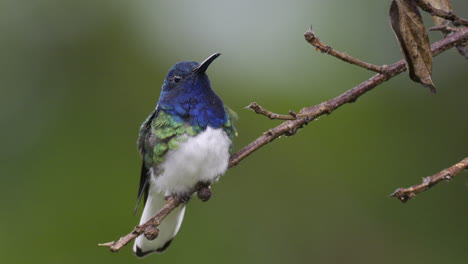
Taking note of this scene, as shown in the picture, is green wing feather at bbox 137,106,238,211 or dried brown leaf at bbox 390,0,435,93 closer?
dried brown leaf at bbox 390,0,435,93

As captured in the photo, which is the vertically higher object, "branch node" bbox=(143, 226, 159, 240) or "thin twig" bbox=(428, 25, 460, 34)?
"thin twig" bbox=(428, 25, 460, 34)

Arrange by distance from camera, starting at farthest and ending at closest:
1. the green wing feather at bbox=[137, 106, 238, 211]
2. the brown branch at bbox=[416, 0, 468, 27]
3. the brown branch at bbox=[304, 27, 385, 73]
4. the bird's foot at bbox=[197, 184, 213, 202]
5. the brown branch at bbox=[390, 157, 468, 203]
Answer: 1. the green wing feather at bbox=[137, 106, 238, 211]
2. the bird's foot at bbox=[197, 184, 213, 202]
3. the brown branch at bbox=[304, 27, 385, 73]
4. the brown branch at bbox=[416, 0, 468, 27]
5. the brown branch at bbox=[390, 157, 468, 203]

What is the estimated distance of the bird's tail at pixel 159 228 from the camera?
4367mm

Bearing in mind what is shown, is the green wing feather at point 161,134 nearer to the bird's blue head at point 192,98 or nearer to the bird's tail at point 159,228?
the bird's blue head at point 192,98

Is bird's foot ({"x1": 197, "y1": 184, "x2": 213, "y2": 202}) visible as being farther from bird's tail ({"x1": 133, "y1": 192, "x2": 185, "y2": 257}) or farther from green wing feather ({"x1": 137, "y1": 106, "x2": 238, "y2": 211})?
bird's tail ({"x1": 133, "y1": 192, "x2": 185, "y2": 257})

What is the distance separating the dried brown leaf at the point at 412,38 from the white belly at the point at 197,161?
1.66m

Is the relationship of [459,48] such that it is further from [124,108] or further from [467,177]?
→ [124,108]

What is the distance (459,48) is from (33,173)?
4.06 meters

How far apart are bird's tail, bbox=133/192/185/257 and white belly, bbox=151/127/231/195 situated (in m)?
0.55

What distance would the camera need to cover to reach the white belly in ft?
11.8

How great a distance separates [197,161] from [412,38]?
1.82m

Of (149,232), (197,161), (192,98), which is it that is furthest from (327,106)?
(192,98)

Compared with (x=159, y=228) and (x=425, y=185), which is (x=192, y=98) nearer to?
(x=159, y=228)

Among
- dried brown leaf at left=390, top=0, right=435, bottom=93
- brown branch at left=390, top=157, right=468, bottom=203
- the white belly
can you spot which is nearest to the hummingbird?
the white belly
